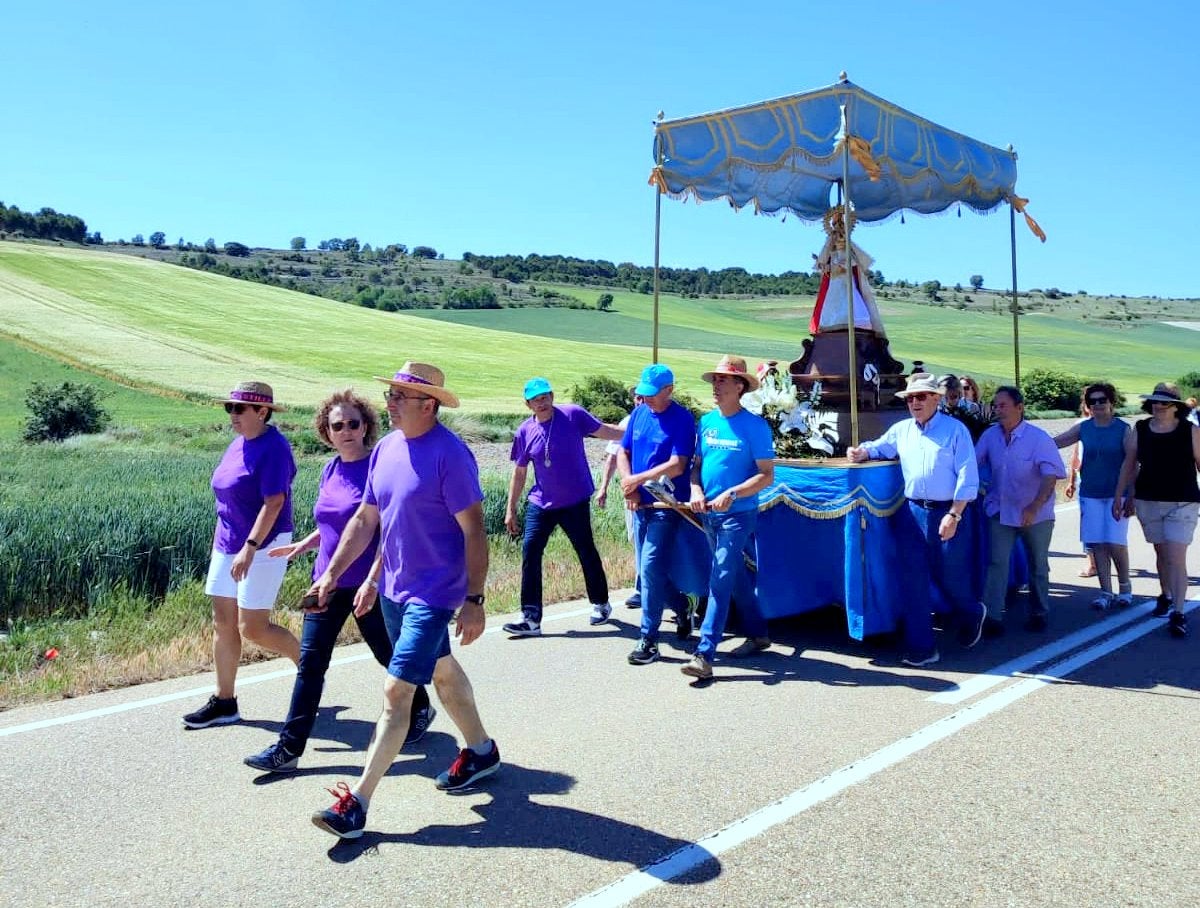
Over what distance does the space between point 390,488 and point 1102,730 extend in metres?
3.58

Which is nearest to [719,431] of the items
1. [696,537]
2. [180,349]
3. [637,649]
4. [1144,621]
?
[696,537]

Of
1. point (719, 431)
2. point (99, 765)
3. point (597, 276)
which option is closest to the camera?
point (99, 765)

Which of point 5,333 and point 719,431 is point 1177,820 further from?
point 5,333

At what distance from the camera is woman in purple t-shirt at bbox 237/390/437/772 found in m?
4.60

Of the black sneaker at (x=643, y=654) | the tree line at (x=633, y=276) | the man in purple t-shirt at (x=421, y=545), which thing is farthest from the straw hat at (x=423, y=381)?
the tree line at (x=633, y=276)

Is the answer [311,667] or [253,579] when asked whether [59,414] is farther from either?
[311,667]

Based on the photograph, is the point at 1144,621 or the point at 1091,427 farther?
the point at 1091,427

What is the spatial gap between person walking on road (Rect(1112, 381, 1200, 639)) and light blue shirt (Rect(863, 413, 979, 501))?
1791 mm

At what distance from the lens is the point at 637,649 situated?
6.49 metres

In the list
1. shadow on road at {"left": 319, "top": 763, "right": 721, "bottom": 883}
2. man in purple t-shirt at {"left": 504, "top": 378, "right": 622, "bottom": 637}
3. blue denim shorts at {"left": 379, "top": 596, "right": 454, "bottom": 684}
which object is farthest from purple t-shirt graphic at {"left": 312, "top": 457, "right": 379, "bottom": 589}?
man in purple t-shirt at {"left": 504, "top": 378, "right": 622, "bottom": 637}

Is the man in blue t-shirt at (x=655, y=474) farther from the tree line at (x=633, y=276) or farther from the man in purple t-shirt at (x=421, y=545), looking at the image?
the tree line at (x=633, y=276)

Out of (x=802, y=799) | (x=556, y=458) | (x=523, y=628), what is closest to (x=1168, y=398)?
(x=556, y=458)

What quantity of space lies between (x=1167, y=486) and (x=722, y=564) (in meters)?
3.52

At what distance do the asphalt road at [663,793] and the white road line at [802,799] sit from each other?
1 cm
